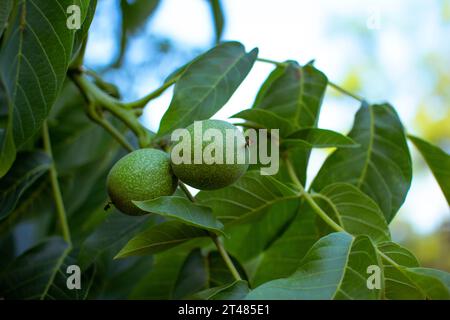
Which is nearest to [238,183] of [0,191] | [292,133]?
[292,133]

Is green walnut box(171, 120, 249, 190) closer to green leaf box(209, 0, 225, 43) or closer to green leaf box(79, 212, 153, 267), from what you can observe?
green leaf box(79, 212, 153, 267)

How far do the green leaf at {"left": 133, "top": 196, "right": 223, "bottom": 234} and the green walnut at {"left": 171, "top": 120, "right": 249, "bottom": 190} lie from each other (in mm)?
46

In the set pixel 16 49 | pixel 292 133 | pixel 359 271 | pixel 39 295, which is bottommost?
pixel 39 295

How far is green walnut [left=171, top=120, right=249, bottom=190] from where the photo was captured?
906 millimetres

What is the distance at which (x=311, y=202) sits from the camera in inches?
41.4

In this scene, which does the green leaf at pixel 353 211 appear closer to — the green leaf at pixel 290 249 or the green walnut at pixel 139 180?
the green leaf at pixel 290 249

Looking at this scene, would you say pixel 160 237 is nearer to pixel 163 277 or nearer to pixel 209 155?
pixel 209 155

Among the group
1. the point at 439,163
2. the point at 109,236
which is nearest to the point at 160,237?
the point at 109,236

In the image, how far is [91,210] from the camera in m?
1.46

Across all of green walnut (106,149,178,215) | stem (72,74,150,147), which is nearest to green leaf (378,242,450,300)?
green walnut (106,149,178,215)

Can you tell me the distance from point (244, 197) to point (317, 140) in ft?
0.54

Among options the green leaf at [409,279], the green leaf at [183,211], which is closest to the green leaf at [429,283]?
the green leaf at [409,279]

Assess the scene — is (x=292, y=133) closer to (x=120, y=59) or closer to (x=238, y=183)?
(x=238, y=183)

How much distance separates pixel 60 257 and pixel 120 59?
0.81 m
